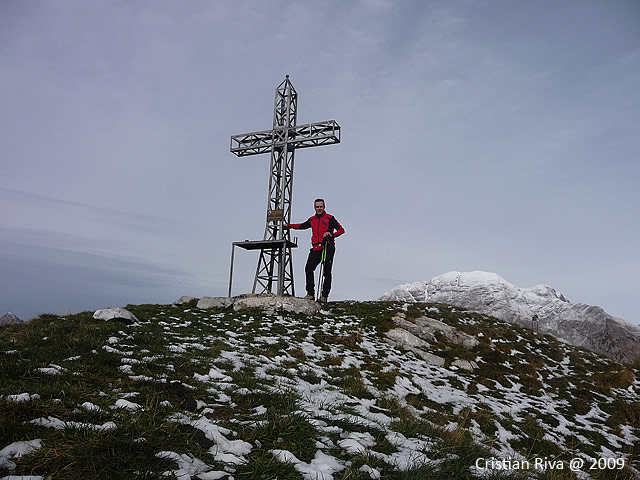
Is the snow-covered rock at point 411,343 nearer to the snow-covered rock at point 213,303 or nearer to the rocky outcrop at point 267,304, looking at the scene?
the rocky outcrop at point 267,304

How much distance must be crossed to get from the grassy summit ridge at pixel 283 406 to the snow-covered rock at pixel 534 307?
1392 centimetres

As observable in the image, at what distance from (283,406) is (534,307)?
66.6 metres

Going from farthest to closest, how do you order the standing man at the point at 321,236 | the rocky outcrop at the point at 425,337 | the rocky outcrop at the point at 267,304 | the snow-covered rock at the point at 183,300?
the standing man at the point at 321,236
the snow-covered rock at the point at 183,300
the rocky outcrop at the point at 267,304
the rocky outcrop at the point at 425,337

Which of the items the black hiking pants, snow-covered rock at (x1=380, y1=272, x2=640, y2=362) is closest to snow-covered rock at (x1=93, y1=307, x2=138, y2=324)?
the black hiking pants

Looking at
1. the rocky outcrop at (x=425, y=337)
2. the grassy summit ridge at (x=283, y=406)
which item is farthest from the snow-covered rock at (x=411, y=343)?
the grassy summit ridge at (x=283, y=406)

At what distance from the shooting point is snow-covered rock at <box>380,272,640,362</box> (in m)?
28.5

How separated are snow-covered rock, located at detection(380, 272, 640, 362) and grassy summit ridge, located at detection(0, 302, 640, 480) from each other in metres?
13.9

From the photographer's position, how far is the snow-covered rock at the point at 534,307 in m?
28.5

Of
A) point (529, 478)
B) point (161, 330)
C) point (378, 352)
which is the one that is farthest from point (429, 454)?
point (161, 330)

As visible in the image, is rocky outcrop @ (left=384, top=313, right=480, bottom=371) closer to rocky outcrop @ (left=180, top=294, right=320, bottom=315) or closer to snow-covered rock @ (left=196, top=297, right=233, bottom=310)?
rocky outcrop @ (left=180, top=294, right=320, bottom=315)

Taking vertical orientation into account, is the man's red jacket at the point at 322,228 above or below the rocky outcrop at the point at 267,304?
above

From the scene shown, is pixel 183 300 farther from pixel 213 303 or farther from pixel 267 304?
pixel 267 304

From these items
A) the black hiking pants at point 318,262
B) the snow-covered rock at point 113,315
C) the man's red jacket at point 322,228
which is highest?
the man's red jacket at point 322,228

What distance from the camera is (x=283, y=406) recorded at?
575 cm
